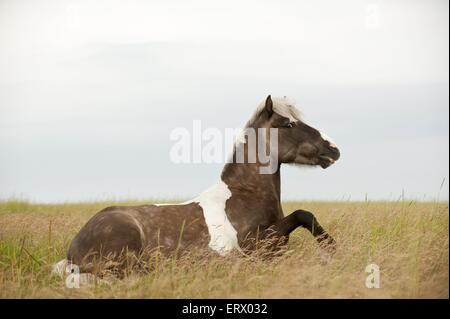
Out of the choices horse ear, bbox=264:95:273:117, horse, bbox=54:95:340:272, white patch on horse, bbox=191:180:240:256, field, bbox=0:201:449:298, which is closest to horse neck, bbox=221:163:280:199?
horse, bbox=54:95:340:272

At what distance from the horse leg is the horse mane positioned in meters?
1.52

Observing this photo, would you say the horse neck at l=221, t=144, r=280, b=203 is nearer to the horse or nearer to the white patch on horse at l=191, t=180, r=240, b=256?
the horse

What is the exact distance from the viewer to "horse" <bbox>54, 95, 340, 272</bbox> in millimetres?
7637

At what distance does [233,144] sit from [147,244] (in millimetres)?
2059

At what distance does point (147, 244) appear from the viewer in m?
7.90

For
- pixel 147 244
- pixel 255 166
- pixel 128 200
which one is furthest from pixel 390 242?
pixel 128 200

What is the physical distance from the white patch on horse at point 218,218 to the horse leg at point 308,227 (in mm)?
710

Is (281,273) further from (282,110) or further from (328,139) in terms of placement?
(282,110)

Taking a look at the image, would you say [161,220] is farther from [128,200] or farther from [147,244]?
[128,200]

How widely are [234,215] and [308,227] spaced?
1.12 meters

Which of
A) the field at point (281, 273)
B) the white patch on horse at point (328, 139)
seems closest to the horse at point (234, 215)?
the white patch on horse at point (328, 139)

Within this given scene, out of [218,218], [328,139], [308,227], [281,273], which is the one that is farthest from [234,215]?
[328,139]

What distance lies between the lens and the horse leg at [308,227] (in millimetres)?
8047
